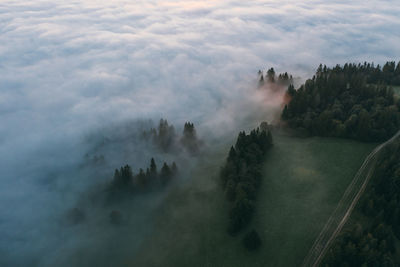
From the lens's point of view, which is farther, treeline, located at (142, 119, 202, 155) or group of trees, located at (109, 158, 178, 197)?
treeline, located at (142, 119, 202, 155)

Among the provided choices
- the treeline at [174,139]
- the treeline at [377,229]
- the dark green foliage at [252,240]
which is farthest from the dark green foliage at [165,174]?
the treeline at [377,229]

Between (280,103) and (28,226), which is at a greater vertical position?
(280,103)

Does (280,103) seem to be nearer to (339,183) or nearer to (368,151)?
(368,151)

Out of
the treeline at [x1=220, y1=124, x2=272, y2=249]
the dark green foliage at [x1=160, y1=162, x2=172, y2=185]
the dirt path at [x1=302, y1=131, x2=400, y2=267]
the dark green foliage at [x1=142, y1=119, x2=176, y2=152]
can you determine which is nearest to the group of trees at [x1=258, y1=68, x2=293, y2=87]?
the dark green foliage at [x1=142, y1=119, x2=176, y2=152]

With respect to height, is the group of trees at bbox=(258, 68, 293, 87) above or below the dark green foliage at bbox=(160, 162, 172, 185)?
above

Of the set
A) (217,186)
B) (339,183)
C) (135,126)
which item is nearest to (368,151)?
(339,183)

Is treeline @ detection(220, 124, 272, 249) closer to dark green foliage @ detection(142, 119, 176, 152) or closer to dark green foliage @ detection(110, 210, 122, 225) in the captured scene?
dark green foliage @ detection(110, 210, 122, 225)
